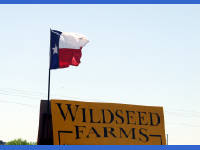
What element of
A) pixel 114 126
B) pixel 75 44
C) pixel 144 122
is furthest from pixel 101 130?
pixel 75 44

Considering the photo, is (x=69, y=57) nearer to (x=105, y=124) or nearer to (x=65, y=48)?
(x=65, y=48)

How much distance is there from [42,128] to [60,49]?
17.7ft

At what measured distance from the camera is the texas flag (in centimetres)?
3097

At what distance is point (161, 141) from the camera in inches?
1261

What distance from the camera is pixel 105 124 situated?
30.5m

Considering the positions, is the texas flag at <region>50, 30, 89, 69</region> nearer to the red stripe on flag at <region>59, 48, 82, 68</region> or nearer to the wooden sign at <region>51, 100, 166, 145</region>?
the red stripe on flag at <region>59, 48, 82, 68</region>

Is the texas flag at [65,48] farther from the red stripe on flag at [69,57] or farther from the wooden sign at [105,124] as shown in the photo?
the wooden sign at [105,124]

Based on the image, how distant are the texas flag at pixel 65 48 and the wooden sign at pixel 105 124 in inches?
112

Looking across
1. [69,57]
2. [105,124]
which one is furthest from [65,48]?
[105,124]

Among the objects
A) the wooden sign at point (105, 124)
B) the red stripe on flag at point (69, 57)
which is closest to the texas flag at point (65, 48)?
the red stripe on flag at point (69, 57)

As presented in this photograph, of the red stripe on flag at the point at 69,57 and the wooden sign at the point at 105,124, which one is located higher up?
the red stripe on flag at the point at 69,57

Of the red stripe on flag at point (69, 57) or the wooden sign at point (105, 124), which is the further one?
the red stripe on flag at point (69, 57)

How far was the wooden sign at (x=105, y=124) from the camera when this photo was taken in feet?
96.0

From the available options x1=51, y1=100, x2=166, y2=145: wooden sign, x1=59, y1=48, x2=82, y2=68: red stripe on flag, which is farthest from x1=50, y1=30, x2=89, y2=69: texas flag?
x1=51, y1=100, x2=166, y2=145: wooden sign
